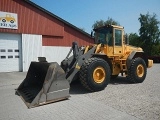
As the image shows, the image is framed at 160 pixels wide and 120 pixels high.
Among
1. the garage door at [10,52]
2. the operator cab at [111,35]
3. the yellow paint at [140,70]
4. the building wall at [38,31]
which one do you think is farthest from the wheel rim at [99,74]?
the garage door at [10,52]

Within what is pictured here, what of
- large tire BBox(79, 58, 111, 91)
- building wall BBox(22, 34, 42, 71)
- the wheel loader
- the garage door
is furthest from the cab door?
the garage door

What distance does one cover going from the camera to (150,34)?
1364 inches

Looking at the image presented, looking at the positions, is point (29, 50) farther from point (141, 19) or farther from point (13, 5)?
point (141, 19)

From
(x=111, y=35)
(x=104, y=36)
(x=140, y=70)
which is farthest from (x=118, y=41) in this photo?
(x=140, y=70)

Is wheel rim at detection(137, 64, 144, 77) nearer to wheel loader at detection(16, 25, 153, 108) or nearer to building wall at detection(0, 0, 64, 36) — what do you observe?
wheel loader at detection(16, 25, 153, 108)

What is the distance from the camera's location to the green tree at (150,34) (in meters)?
34.4

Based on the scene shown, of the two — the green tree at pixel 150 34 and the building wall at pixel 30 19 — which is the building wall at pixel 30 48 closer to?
the building wall at pixel 30 19

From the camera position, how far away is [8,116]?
509cm

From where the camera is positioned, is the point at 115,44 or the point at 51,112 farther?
the point at 115,44

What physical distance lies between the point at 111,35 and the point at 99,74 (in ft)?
6.71

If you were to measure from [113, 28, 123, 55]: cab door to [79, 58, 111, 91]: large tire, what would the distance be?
1302 millimetres

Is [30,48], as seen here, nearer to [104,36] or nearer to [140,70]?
A: [104,36]

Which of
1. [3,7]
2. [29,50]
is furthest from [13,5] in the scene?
[29,50]

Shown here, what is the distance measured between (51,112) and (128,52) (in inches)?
221
